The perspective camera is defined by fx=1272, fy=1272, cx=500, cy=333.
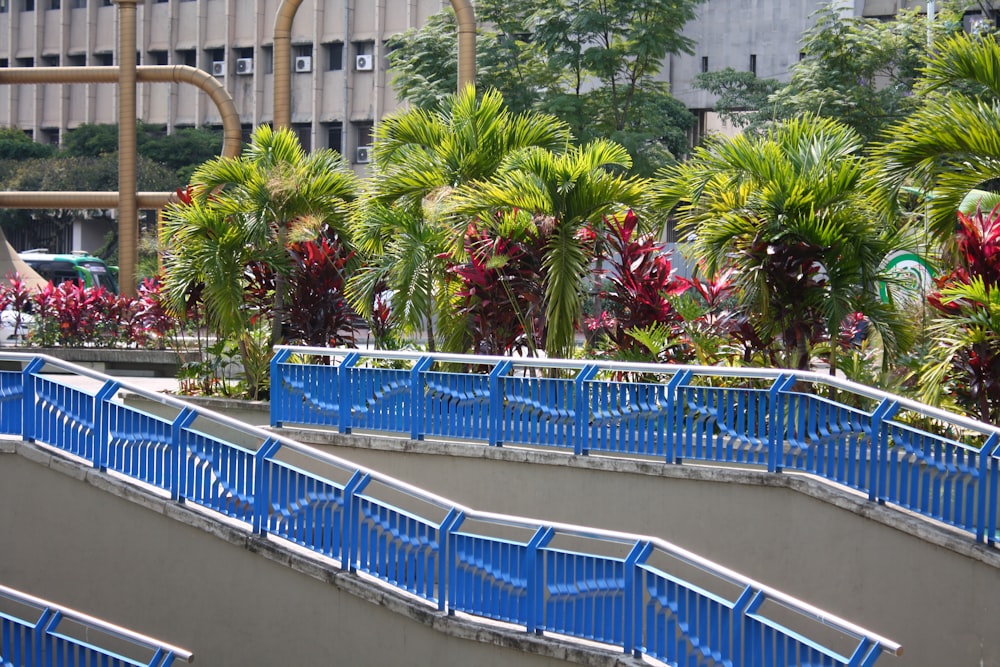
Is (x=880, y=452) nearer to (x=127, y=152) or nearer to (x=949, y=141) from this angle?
(x=949, y=141)

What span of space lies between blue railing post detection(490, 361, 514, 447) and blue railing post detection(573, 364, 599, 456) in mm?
718

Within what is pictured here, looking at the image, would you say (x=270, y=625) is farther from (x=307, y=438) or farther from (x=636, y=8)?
(x=636, y=8)

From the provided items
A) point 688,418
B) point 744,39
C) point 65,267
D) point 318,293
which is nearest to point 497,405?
point 688,418

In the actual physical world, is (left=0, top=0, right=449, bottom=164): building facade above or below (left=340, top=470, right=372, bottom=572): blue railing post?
above

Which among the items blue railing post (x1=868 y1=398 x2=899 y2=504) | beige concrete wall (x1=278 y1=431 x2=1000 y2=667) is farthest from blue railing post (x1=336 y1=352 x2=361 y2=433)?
blue railing post (x1=868 y1=398 x2=899 y2=504)

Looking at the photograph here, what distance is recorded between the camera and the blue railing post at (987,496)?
30.1 ft

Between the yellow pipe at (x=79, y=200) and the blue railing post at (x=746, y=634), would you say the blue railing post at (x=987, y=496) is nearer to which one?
the blue railing post at (x=746, y=634)

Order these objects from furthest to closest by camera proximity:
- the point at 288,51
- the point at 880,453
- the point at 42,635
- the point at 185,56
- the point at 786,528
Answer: the point at 185,56
the point at 288,51
the point at 786,528
the point at 880,453
the point at 42,635

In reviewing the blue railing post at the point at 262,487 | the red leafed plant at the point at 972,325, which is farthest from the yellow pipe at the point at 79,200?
the red leafed plant at the point at 972,325

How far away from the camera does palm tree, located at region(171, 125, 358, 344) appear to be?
52.0ft

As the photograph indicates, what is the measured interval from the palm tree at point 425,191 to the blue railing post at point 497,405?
230 centimetres

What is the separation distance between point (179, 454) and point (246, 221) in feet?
19.8

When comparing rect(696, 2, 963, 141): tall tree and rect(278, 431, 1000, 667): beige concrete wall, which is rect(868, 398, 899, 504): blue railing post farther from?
rect(696, 2, 963, 141): tall tree

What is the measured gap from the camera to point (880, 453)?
977cm
